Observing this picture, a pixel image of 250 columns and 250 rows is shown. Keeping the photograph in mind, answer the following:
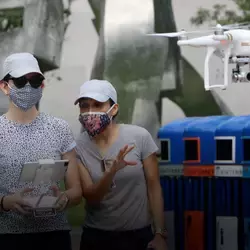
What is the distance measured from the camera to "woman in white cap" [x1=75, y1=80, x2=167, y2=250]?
8.58ft

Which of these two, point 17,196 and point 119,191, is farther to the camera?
point 119,191

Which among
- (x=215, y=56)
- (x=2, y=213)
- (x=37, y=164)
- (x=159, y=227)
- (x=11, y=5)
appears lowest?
(x=159, y=227)

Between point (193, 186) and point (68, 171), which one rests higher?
point (68, 171)

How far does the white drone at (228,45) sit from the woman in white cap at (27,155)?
2.82 feet

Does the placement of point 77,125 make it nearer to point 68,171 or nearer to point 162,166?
point 162,166

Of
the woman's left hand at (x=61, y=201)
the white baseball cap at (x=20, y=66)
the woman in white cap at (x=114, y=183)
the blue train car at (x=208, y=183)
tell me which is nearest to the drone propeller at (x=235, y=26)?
the blue train car at (x=208, y=183)

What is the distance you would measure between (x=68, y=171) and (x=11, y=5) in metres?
1.47

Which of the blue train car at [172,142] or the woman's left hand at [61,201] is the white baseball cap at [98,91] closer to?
the woman's left hand at [61,201]

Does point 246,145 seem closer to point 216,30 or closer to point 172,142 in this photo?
point 172,142

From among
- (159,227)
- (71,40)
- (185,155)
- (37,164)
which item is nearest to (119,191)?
(159,227)

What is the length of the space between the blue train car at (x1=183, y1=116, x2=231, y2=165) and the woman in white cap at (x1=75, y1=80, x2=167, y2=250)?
50cm

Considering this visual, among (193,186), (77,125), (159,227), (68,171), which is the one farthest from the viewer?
(77,125)

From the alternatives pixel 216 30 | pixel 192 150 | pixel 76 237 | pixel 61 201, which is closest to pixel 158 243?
pixel 61 201

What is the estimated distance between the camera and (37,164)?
7.69 feet
